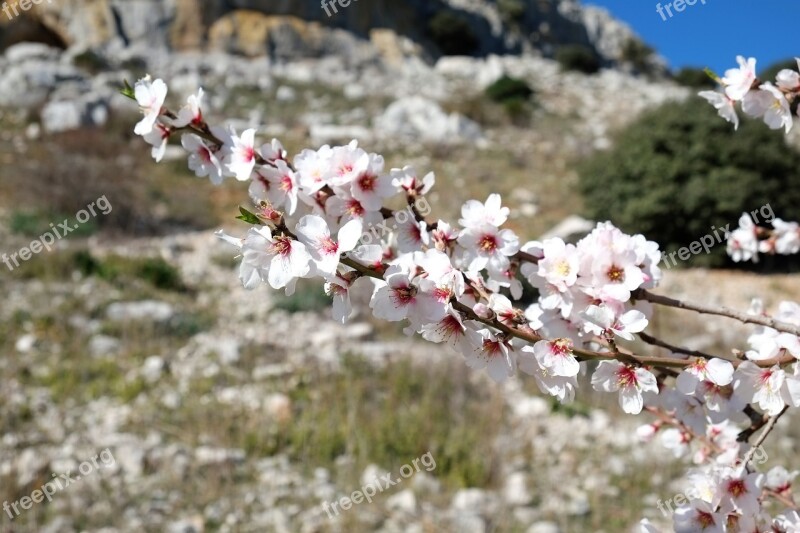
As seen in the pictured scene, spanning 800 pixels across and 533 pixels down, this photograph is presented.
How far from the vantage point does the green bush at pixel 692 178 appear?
9.30 meters

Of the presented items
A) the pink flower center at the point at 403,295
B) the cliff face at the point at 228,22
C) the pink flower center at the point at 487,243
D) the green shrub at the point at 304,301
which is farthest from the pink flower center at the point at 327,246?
the cliff face at the point at 228,22

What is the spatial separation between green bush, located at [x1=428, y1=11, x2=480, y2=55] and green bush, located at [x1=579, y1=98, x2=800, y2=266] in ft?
74.2

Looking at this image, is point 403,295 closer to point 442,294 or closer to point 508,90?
point 442,294

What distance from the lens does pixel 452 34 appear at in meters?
31.2

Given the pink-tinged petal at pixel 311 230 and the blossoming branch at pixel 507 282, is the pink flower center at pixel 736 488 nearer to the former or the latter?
the blossoming branch at pixel 507 282

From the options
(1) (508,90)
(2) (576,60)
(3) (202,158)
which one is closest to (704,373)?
(3) (202,158)

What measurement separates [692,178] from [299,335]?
22.7ft

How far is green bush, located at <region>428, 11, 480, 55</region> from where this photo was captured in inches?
1218

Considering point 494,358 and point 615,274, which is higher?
point 615,274

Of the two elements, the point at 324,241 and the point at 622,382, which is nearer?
the point at 324,241

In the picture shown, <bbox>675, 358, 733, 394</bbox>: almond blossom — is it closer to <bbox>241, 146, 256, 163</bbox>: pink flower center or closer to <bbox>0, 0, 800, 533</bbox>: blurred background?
<bbox>241, 146, 256, 163</bbox>: pink flower center

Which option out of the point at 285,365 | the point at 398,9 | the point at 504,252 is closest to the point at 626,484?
the point at 285,365

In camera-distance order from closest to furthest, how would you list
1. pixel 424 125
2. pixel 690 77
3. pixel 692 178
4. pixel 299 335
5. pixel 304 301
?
1. pixel 299 335
2. pixel 304 301
3. pixel 692 178
4. pixel 424 125
5. pixel 690 77

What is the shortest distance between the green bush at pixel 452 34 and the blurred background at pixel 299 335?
13.8 m
